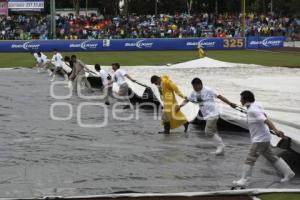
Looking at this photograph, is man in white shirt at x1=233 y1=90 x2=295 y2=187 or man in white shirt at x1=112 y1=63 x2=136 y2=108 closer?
man in white shirt at x1=233 y1=90 x2=295 y2=187

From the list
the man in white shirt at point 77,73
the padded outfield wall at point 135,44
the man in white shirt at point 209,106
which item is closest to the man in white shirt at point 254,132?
the man in white shirt at point 209,106

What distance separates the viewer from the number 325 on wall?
5548 cm

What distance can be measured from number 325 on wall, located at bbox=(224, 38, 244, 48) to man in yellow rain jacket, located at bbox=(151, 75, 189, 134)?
40046mm

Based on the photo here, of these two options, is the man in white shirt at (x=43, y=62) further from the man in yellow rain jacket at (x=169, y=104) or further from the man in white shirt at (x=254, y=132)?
the man in white shirt at (x=254, y=132)

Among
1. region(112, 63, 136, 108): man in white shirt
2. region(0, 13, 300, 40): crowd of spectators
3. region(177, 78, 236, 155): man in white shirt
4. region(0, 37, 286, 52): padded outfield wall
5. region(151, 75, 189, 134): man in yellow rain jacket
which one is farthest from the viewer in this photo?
region(0, 13, 300, 40): crowd of spectators

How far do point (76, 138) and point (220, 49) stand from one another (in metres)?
41.3

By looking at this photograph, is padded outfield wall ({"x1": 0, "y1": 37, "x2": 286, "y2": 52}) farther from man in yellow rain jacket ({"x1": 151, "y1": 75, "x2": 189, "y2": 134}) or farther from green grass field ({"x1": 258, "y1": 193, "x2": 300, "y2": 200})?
green grass field ({"x1": 258, "y1": 193, "x2": 300, "y2": 200})

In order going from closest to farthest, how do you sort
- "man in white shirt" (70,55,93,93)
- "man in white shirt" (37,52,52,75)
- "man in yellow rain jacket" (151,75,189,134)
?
"man in yellow rain jacket" (151,75,189,134)
"man in white shirt" (70,55,93,93)
"man in white shirt" (37,52,52,75)

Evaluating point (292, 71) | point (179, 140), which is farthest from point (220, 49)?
point (179, 140)

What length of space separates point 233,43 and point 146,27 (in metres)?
10.8

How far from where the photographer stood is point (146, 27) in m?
63.2

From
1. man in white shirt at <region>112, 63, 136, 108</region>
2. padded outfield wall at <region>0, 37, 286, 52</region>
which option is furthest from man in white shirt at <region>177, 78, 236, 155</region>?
padded outfield wall at <region>0, 37, 286, 52</region>

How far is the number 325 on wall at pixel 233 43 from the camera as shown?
5548cm

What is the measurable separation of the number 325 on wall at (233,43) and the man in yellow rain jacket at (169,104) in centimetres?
4005
